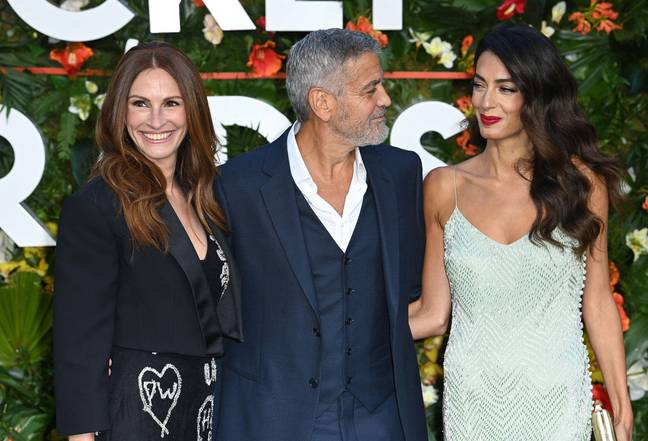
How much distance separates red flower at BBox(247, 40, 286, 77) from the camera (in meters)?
4.73

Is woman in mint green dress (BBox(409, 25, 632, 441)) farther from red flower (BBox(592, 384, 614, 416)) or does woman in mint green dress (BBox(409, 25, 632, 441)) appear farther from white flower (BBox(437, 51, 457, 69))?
red flower (BBox(592, 384, 614, 416))

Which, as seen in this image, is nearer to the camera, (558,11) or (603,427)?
(603,427)

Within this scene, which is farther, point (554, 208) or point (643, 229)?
point (643, 229)

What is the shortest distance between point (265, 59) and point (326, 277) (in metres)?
1.62

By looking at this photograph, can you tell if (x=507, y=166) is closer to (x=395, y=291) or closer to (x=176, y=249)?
(x=395, y=291)

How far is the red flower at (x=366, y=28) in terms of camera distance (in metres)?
4.73

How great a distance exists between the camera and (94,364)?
116 inches

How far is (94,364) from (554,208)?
145cm

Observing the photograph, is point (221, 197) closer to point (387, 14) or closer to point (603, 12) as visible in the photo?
point (387, 14)

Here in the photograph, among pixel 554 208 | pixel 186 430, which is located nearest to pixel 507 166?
pixel 554 208

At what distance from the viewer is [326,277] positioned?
338cm

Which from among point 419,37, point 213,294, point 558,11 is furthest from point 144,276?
point 558,11

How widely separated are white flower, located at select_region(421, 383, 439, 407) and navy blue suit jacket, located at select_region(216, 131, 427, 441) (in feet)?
4.61

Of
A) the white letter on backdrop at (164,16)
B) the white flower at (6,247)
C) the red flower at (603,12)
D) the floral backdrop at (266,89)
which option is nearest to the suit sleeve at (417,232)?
the floral backdrop at (266,89)
